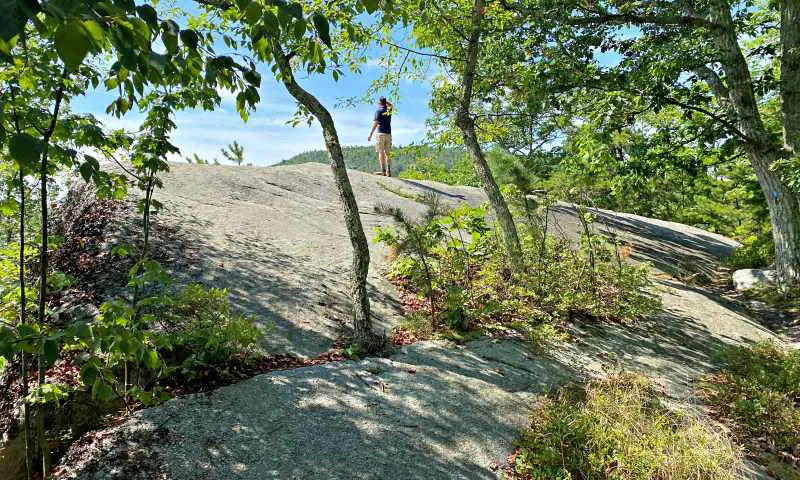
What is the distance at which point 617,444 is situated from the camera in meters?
3.68

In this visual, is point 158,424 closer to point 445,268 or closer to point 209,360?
point 209,360

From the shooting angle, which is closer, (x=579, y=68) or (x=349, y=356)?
(x=349, y=356)

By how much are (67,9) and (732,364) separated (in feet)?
26.5

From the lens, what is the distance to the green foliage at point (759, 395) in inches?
183

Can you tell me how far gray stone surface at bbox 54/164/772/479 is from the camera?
10.9 ft

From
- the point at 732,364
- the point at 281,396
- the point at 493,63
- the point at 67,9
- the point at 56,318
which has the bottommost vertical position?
the point at 732,364

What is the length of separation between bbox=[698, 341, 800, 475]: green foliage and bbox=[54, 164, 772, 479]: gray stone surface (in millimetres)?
342

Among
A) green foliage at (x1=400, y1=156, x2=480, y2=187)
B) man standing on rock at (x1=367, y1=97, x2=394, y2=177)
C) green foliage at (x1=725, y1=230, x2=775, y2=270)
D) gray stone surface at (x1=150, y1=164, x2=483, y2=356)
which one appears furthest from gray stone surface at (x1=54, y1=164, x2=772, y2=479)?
green foliage at (x1=400, y1=156, x2=480, y2=187)

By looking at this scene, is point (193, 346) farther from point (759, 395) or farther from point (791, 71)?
point (791, 71)

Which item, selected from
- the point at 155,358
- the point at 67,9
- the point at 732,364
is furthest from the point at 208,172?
the point at 732,364

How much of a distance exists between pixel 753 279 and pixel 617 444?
10.0 m

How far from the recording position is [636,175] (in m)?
8.45

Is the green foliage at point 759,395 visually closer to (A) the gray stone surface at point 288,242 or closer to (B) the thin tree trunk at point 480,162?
(B) the thin tree trunk at point 480,162

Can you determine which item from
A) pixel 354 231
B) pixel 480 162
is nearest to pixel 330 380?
pixel 354 231
